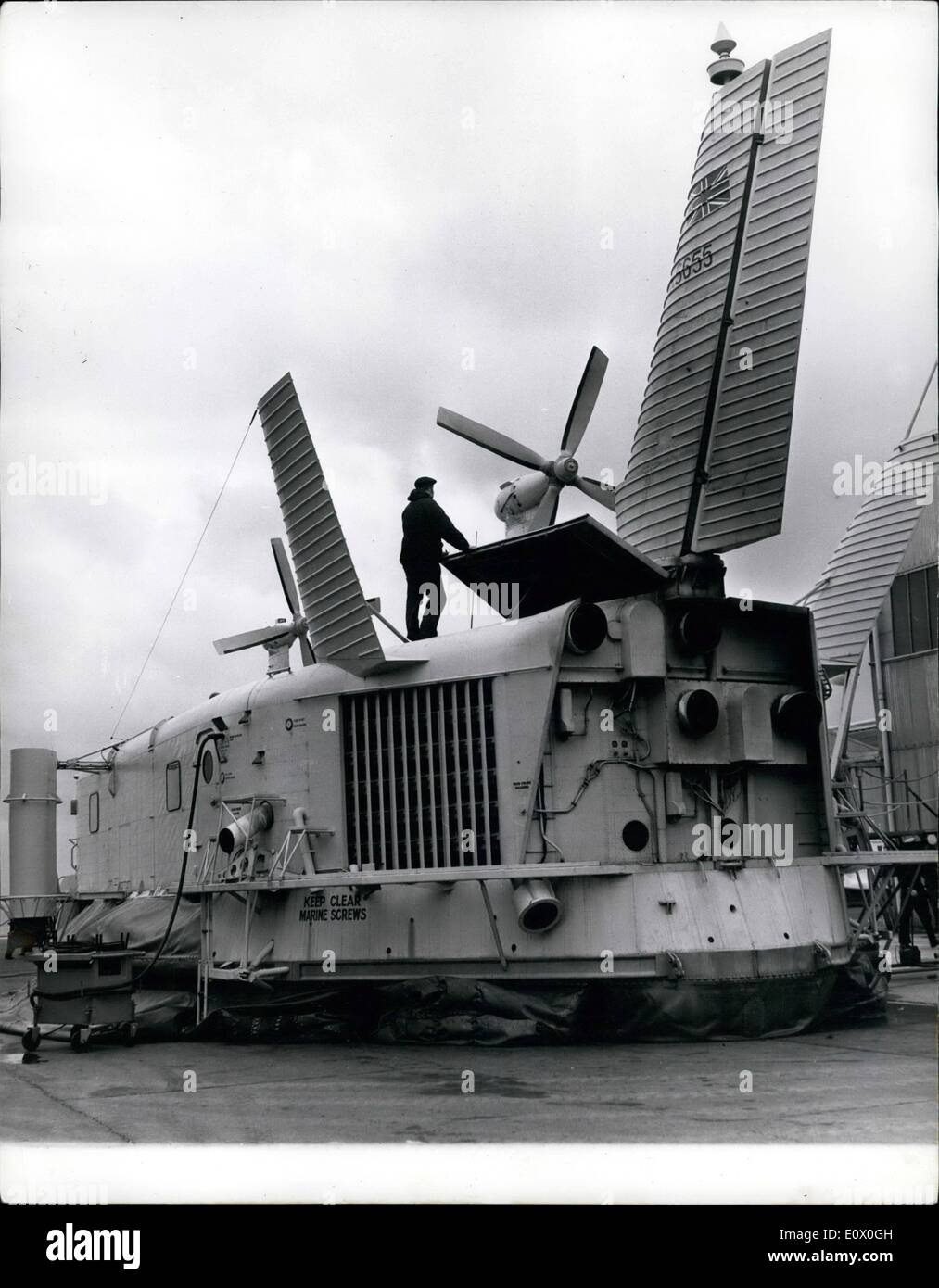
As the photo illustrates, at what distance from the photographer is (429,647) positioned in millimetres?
17266

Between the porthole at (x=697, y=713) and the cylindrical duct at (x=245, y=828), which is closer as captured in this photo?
the porthole at (x=697, y=713)

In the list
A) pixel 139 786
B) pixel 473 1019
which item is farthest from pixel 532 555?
pixel 139 786

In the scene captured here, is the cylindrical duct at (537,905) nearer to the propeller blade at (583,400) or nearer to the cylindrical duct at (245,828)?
the cylindrical duct at (245,828)

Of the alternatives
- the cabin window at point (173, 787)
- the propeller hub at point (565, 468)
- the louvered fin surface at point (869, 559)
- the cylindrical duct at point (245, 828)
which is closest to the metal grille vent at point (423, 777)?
the cylindrical duct at point (245, 828)

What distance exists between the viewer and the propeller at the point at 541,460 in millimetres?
19531

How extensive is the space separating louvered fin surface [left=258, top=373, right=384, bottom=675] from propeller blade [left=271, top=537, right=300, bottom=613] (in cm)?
970

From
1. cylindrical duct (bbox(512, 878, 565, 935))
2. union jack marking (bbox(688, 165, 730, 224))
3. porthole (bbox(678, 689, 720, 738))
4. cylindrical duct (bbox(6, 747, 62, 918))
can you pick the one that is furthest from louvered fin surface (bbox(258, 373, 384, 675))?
cylindrical duct (bbox(6, 747, 62, 918))

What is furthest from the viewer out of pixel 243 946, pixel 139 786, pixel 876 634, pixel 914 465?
pixel 876 634

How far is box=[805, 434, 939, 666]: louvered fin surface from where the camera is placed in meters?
19.9

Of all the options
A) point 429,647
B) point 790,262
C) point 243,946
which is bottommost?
point 243,946

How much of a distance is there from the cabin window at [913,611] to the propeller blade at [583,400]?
1025cm

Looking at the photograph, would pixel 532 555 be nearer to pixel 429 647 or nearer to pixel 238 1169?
pixel 429 647

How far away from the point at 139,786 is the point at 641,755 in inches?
506

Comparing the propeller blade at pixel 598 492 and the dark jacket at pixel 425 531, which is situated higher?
the propeller blade at pixel 598 492
